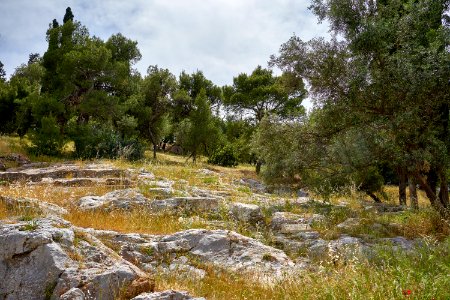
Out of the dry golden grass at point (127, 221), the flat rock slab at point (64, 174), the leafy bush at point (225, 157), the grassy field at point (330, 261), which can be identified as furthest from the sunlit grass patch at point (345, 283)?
the leafy bush at point (225, 157)

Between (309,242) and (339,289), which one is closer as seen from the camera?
(339,289)

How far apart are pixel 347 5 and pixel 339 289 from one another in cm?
1096

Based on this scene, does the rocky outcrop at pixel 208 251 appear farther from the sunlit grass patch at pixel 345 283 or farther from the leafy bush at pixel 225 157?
the leafy bush at pixel 225 157

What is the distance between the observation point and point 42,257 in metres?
5.83

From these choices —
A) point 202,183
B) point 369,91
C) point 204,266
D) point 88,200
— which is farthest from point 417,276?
point 202,183

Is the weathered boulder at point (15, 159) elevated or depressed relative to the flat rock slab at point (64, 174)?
elevated

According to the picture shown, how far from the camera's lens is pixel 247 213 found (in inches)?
460

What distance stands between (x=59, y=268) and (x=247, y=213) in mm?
6791

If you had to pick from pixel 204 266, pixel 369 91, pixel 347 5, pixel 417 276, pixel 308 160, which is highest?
pixel 347 5

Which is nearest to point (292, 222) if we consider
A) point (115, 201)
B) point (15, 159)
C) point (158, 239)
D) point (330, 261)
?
point (158, 239)

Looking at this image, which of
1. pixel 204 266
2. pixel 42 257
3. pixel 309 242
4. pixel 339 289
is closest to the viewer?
pixel 339 289

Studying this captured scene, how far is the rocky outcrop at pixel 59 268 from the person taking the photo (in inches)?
211

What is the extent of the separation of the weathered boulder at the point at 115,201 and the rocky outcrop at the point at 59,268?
4.77 metres

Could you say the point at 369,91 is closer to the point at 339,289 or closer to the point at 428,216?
the point at 428,216
